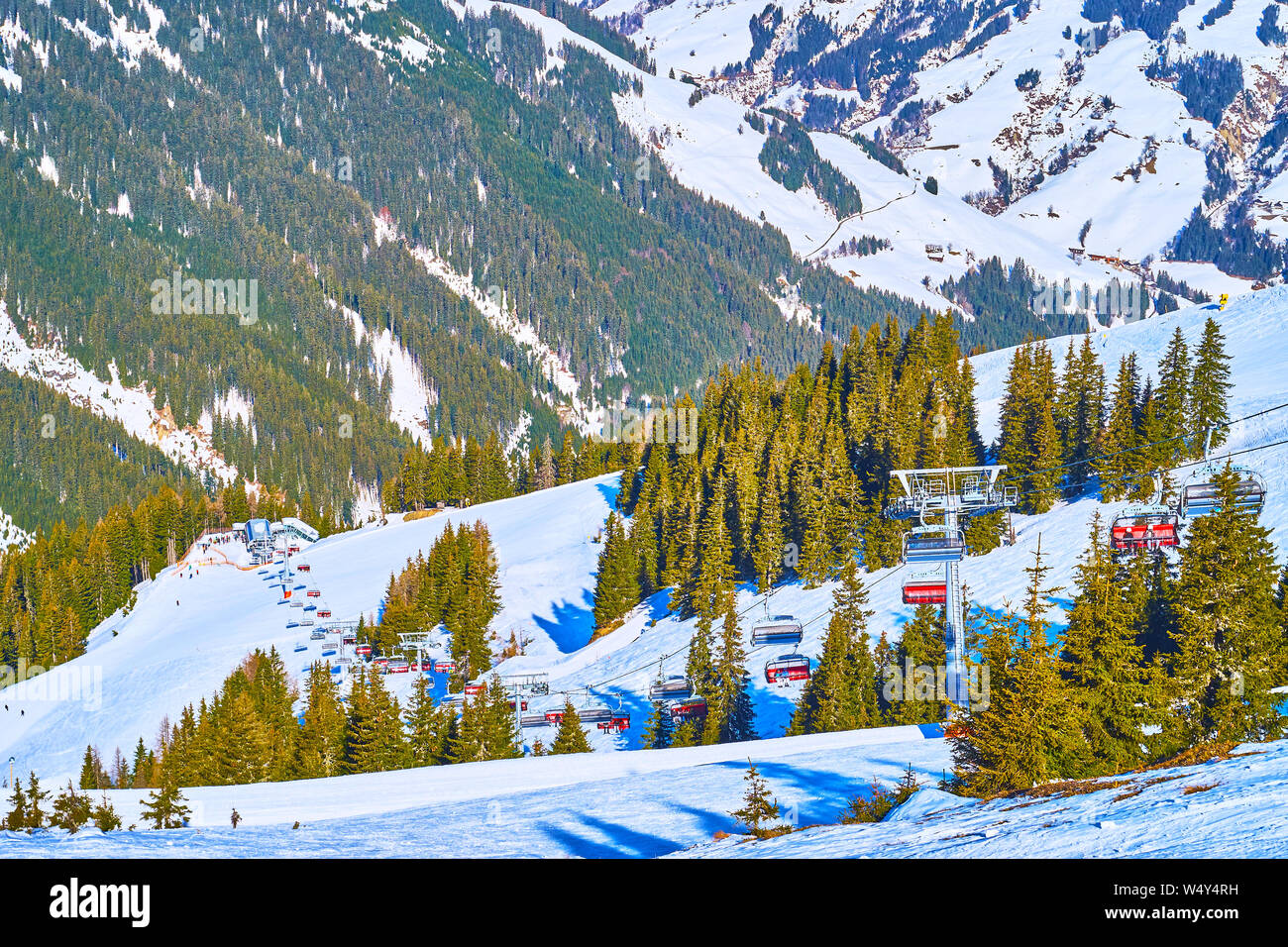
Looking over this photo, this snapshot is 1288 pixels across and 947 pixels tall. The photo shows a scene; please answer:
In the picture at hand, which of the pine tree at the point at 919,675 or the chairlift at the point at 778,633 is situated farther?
the chairlift at the point at 778,633

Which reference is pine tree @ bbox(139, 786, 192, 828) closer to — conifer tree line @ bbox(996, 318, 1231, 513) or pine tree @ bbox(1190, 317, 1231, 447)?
conifer tree line @ bbox(996, 318, 1231, 513)

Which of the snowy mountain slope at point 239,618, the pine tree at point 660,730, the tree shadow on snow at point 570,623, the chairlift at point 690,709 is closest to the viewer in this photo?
the pine tree at point 660,730

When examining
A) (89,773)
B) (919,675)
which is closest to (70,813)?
(919,675)

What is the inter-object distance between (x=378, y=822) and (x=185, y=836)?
8.27m

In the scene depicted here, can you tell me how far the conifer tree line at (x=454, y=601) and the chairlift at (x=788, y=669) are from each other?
2643 centimetres

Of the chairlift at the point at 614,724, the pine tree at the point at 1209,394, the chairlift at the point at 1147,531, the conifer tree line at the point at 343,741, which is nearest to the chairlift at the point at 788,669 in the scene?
the chairlift at the point at 614,724

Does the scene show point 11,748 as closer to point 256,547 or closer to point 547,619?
point 547,619

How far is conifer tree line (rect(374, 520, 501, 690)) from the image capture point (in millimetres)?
79875

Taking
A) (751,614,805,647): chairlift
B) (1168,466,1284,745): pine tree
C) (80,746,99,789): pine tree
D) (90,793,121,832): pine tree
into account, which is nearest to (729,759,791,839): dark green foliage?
(90,793,121,832): pine tree

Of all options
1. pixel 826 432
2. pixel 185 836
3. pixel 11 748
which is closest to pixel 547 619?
pixel 826 432

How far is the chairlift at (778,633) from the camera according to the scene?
2394 inches

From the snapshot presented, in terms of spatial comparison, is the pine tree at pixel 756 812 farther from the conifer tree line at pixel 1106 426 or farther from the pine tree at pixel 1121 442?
the conifer tree line at pixel 1106 426

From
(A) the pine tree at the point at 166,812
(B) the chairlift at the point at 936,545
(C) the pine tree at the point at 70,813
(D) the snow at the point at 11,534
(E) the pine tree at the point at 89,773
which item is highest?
(D) the snow at the point at 11,534

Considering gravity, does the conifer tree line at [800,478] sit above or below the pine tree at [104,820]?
above
